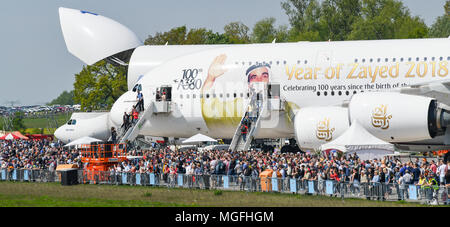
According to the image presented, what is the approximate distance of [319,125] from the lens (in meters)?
38.4

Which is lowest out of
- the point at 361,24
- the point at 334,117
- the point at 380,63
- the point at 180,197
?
the point at 180,197

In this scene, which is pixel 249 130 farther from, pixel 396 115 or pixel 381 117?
pixel 396 115

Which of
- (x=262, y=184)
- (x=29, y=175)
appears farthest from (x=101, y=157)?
(x=262, y=184)

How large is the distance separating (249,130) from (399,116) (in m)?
9.36

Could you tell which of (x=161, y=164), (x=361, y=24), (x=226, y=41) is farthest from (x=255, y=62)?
(x=226, y=41)

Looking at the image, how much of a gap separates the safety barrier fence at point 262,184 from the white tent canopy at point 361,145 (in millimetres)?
5657

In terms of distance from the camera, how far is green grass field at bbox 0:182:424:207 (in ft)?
87.6

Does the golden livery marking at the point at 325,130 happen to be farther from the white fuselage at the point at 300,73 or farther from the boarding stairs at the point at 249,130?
the boarding stairs at the point at 249,130

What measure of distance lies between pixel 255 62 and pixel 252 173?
12.1 metres

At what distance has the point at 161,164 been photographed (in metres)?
36.5

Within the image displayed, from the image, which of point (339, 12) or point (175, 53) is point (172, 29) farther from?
point (175, 53)

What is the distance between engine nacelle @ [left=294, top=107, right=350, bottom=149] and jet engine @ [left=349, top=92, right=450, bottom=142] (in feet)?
3.82

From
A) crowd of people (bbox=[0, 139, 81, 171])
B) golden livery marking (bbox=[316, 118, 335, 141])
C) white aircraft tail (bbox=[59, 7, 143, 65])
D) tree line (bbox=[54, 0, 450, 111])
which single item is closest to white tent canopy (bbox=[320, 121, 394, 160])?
golden livery marking (bbox=[316, 118, 335, 141])

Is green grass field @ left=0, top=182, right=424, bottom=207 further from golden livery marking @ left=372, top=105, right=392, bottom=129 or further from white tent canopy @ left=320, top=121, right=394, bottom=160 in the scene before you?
golden livery marking @ left=372, top=105, right=392, bottom=129
